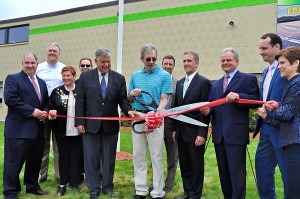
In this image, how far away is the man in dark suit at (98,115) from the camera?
15.5 feet

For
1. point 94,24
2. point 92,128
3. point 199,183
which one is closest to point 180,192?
point 199,183

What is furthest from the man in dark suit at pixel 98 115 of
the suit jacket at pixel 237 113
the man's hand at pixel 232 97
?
the man's hand at pixel 232 97

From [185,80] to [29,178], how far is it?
9.19 feet

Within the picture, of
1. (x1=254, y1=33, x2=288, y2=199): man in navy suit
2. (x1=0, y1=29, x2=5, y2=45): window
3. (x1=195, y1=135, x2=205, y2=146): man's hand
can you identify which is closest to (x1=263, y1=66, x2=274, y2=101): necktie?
(x1=254, y1=33, x2=288, y2=199): man in navy suit

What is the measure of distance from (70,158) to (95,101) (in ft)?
3.62

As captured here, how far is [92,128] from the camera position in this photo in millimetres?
4691

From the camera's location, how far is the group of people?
404cm

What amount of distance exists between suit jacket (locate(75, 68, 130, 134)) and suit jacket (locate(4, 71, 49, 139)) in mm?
635

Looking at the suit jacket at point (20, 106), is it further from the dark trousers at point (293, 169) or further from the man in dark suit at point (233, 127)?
the dark trousers at point (293, 169)

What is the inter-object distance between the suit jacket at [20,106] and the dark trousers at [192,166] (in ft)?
6.97

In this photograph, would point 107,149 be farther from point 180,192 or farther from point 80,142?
point 180,192

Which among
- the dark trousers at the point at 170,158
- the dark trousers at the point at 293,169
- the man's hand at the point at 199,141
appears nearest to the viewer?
the dark trousers at the point at 293,169

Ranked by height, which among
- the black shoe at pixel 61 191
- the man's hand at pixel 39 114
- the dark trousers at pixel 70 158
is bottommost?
the black shoe at pixel 61 191

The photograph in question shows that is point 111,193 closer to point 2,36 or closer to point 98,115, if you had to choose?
point 98,115
